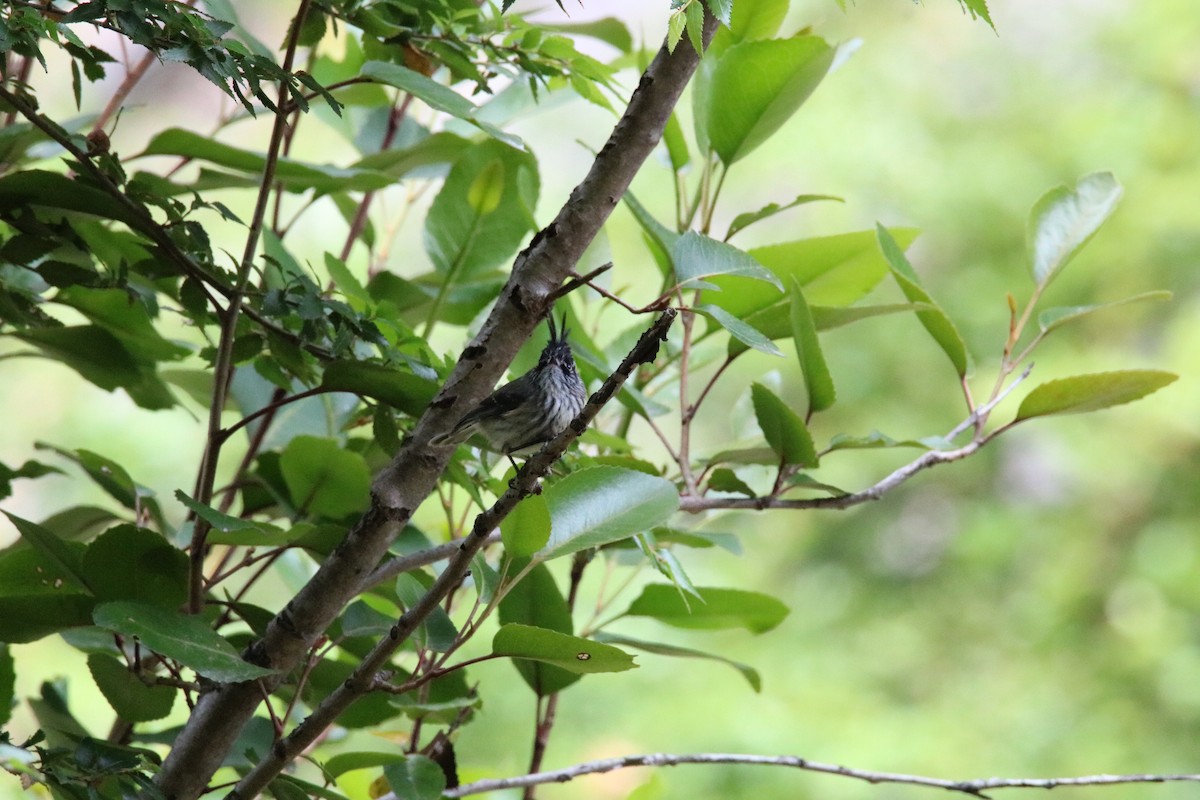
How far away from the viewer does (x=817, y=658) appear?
3.61 m

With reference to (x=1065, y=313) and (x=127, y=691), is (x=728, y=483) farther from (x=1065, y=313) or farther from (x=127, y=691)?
(x=127, y=691)

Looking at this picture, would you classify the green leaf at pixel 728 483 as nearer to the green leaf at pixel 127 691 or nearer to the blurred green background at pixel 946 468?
the green leaf at pixel 127 691

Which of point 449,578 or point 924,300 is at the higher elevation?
point 924,300

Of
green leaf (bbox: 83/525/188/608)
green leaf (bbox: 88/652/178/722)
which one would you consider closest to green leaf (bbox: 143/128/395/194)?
green leaf (bbox: 83/525/188/608)

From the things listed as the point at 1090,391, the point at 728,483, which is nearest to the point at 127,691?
the point at 728,483

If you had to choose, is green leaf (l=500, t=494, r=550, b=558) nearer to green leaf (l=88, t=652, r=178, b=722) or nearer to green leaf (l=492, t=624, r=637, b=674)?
green leaf (l=492, t=624, r=637, b=674)

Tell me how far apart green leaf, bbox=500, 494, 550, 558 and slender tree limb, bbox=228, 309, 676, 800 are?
0.12 feet

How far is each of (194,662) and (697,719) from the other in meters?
2.49

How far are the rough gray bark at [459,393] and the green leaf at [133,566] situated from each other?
0.37 feet

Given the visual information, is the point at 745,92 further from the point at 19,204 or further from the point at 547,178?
the point at 547,178

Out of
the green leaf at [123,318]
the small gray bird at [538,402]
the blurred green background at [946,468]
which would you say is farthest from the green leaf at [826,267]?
the blurred green background at [946,468]

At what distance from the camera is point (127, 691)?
3.05ft

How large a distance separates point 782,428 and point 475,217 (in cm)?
41

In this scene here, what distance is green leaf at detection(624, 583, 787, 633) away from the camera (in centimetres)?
112
